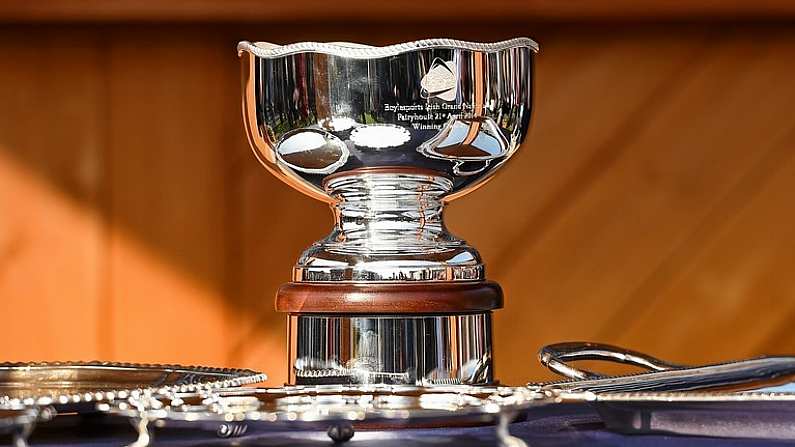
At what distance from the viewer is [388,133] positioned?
54cm

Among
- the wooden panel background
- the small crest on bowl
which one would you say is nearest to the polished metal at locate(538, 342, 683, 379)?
the small crest on bowl

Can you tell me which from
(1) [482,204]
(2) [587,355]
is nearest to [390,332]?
(2) [587,355]

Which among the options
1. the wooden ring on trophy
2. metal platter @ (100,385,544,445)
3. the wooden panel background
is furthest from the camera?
the wooden panel background

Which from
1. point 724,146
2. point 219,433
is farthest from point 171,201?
point 219,433

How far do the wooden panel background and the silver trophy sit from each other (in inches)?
18.3

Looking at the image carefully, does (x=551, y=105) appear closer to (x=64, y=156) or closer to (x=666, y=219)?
(x=666, y=219)

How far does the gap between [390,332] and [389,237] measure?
55 mm

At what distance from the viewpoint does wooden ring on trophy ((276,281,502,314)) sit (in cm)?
53

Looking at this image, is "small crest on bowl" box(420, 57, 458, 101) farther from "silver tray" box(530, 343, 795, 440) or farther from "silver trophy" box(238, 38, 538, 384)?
"silver tray" box(530, 343, 795, 440)

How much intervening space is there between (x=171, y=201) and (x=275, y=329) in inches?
5.7

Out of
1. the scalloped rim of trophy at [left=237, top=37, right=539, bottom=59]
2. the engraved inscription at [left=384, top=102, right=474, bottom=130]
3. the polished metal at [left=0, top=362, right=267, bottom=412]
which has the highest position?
the scalloped rim of trophy at [left=237, top=37, right=539, bottom=59]

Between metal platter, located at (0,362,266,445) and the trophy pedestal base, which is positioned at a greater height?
the trophy pedestal base

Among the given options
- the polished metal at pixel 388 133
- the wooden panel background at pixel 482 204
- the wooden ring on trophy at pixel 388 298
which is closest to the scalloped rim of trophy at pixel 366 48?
the polished metal at pixel 388 133

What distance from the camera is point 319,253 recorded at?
558 mm
